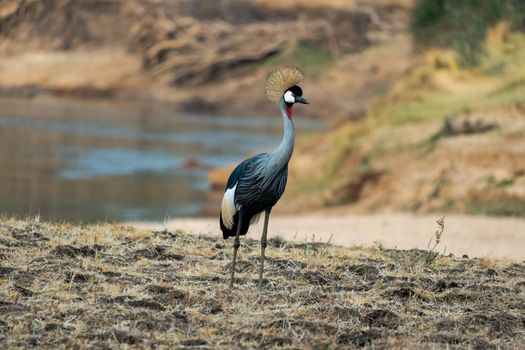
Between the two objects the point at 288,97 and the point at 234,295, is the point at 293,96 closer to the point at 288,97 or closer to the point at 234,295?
the point at 288,97

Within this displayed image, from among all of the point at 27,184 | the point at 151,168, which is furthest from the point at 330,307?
the point at 151,168

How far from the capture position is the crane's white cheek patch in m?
7.17

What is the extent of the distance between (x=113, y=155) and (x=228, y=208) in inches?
953

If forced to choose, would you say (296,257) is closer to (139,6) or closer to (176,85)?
(176,85)

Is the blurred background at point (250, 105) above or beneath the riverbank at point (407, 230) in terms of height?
above

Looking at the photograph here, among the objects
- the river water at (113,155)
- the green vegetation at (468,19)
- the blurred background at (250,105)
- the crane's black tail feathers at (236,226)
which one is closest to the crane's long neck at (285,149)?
the crane's black tail feathers at (236,226)

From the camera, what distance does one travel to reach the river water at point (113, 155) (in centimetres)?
2250

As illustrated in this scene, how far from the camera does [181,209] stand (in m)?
22.4

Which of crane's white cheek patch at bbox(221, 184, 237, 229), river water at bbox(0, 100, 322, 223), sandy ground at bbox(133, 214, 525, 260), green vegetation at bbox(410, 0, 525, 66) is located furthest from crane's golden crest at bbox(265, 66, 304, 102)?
green vegetation at bbox(410, 0, 525, 66)

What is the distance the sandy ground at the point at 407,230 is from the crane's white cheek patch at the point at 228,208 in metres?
5.76

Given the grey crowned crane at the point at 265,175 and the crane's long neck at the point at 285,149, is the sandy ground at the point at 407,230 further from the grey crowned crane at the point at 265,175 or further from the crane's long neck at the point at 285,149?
the crane's long neck at the point at 285,149

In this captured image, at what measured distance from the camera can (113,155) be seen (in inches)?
1225

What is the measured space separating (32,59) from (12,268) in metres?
46.2

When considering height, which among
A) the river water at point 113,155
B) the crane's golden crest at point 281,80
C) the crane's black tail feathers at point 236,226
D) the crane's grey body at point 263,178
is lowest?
the crane's black tail feathers at point 236,226
